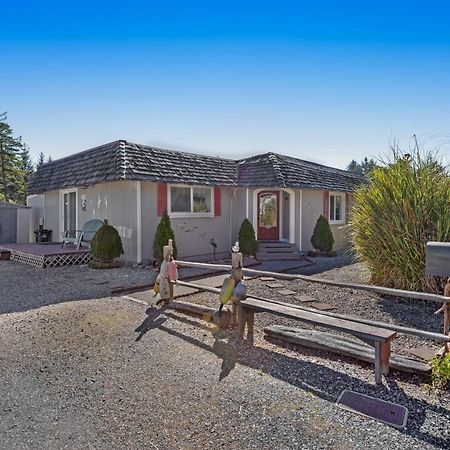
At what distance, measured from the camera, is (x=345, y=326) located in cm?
373

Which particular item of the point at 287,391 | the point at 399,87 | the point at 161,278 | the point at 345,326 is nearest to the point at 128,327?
the point at 161,278

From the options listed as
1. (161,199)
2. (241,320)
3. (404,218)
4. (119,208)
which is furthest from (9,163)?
(404,218)

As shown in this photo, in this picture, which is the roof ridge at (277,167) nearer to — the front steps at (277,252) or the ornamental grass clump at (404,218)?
the front steps at (277,252)

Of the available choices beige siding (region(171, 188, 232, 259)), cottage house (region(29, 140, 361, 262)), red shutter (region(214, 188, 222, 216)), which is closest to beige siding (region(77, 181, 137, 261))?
cottage house (region(29, 140, 361, 262))

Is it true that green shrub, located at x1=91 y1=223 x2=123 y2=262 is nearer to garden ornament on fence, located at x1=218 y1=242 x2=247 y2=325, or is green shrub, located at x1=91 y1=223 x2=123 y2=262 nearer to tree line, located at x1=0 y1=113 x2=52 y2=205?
garden ornament on fence, located at x1=218 y1=242 x2=247 y2=325

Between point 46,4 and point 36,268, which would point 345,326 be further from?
point 36,268

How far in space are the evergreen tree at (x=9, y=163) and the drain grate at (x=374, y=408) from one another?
33379mm

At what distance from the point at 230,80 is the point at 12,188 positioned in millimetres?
28675

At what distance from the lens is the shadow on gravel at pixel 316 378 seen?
2.77m

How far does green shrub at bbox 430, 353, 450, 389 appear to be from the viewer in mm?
3336

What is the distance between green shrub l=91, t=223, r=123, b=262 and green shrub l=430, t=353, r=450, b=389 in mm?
8717

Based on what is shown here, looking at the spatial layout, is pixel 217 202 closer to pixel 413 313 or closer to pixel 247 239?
pixel 247 239

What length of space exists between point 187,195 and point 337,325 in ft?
28.7

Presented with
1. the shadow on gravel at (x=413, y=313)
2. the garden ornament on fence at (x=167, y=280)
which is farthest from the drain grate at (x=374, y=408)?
the garden ornament on fence at (x=167, y=280)
